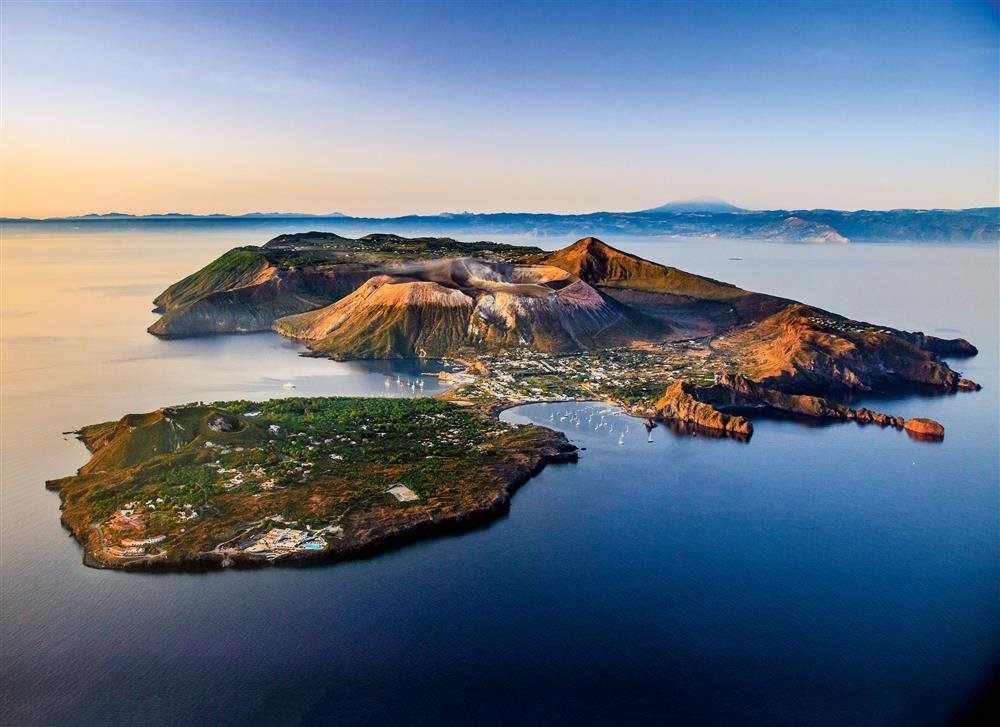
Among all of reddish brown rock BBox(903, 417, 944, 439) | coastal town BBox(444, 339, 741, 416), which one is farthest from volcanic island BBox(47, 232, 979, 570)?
coastal town BBox(444, 339, 741, 416)

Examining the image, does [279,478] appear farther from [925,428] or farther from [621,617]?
[925,428]

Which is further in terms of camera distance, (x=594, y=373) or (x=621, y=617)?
(x=594, y=373)

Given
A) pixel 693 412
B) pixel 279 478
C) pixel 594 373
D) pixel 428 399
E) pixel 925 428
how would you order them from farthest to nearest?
pixel 594 373, pixel 428 399, pixel 693 412, pixel 925 428, pixel 279 478

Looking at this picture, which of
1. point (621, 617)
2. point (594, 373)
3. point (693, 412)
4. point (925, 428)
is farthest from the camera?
point (594, 373)

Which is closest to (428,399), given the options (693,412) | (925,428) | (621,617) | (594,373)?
(594,373)

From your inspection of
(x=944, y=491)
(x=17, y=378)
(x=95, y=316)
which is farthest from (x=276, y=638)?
(x=95, y=316)

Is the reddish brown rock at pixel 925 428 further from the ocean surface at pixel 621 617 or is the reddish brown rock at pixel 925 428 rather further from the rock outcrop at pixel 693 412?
the rock outcrop at pixel 693 412

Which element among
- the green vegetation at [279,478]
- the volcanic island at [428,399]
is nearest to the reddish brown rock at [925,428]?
the volcanic island at [428,399]

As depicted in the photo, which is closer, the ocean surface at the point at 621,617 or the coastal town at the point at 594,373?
the ocean surface at the point at 621,617

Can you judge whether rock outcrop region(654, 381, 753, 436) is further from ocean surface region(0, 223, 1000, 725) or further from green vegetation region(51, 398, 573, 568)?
green vegetation region(51, 398, 573, 568)
